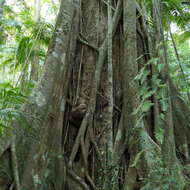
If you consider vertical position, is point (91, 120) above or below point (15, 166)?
above

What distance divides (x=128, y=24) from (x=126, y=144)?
81.7 inches

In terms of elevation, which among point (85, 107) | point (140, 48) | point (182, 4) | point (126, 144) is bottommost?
point (126, 144)

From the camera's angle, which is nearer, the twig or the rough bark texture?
the twig

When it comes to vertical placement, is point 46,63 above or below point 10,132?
above

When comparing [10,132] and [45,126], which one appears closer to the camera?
[10,132]

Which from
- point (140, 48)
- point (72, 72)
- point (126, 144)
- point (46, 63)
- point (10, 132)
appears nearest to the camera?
point (10, 132)

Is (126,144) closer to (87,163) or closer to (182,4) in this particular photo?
(87,163)

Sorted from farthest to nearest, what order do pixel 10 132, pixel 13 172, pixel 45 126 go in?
pixel 45 126, pixel 10 132, pixel 13 172

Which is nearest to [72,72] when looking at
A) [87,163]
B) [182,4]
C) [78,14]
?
[78,14]

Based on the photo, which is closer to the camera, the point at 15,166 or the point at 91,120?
the point at 15,166

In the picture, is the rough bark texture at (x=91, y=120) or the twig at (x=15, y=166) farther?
the rough bark texture at (x=91, y=120)

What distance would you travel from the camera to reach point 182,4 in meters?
5.60

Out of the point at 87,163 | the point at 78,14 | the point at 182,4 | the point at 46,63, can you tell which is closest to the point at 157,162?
the point at 87,163

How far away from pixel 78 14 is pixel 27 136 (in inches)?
104
